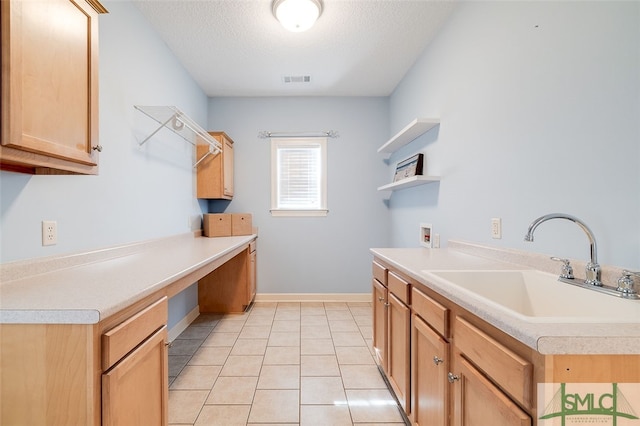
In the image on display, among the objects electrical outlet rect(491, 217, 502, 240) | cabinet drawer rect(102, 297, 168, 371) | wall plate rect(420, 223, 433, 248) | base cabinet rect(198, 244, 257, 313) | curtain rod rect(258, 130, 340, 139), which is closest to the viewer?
cabinet drawer rect(102, 297, 168, 371)

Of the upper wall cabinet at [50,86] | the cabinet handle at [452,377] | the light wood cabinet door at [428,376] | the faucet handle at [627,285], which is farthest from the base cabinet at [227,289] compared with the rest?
the faucet handle at [627,285]

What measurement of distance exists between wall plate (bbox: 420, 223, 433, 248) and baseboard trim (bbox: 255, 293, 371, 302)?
1.38m

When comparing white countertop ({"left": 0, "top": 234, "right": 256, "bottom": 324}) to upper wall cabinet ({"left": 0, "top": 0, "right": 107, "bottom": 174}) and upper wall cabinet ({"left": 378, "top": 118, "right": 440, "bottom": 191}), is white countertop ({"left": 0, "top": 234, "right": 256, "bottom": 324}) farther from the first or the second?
upper wall cabinet ({"left": 378, "top": 118, "right": 440, "bottom": 191})

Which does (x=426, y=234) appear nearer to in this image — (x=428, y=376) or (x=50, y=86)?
(x=428, y=376)

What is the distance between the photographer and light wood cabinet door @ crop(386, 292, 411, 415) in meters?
1.46

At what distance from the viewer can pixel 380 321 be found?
1.95 m

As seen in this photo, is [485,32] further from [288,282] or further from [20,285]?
[288,282]

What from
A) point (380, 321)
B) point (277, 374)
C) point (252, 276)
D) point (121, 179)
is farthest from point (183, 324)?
point (380, 321)

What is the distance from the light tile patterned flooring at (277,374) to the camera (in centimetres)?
164

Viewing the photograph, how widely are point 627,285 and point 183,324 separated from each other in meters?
3.23

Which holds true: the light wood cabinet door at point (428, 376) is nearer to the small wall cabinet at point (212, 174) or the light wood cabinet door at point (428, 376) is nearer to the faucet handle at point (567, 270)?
the faucet handle at point (567, 270)

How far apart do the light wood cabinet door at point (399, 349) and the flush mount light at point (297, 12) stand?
204 centimetres

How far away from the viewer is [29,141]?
2.99 feet

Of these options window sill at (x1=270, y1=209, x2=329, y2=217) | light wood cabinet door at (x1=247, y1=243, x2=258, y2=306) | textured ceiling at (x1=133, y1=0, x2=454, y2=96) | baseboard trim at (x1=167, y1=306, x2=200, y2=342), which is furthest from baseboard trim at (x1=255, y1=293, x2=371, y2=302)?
textured ceiling at (x1=133, y1=0, x2=454, y2=96)
